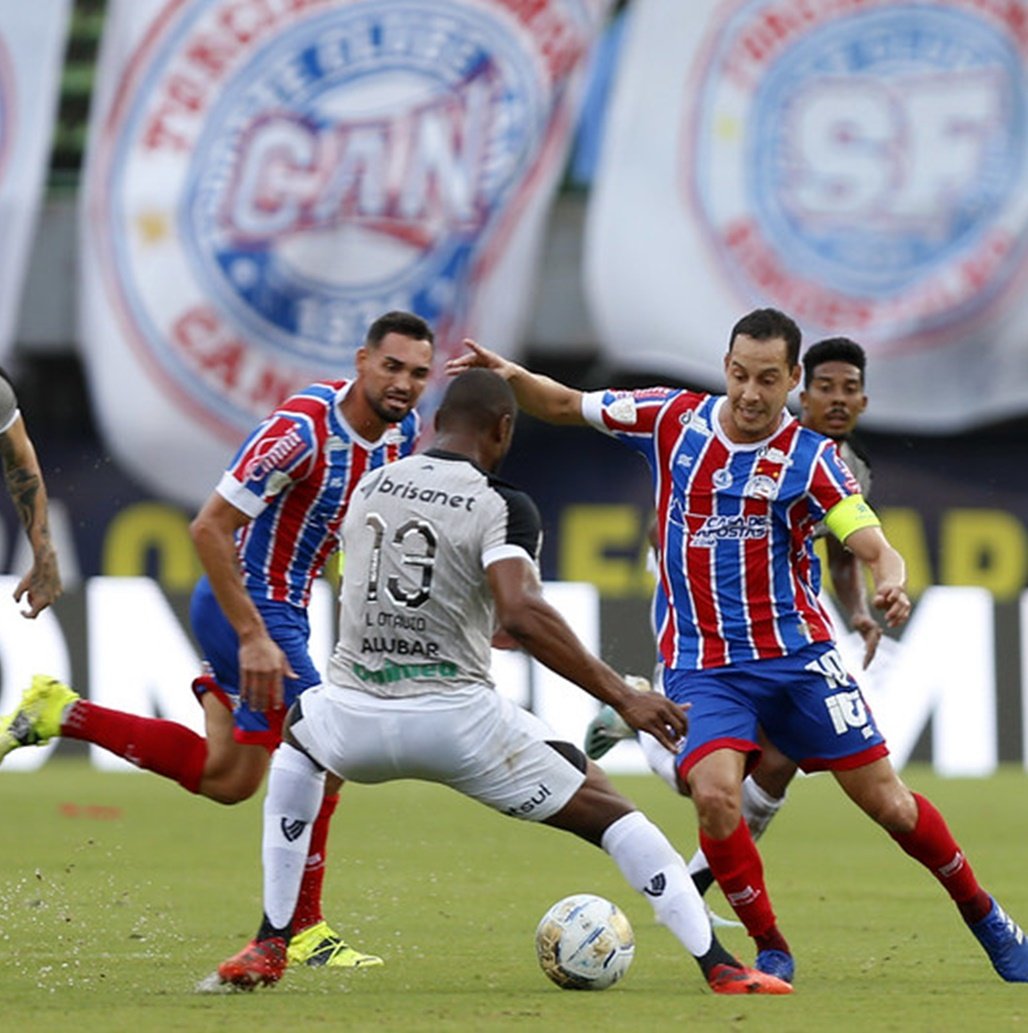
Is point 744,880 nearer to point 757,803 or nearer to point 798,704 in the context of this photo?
point 798,704

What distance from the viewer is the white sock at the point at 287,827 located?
7.11m

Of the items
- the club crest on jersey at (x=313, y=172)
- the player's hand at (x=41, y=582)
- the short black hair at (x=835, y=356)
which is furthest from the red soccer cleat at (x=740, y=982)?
the club crest on jersey at (x=313, y=172)

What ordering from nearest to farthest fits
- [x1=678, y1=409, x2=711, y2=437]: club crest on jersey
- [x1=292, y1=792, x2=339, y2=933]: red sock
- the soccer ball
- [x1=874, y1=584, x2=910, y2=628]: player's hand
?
[x1=874, y1=584, x2=910, y2=628]: player's hand
the soccer ball
[x1=678, y1=409, x2=711, y2=437]: club crest on jersey
[x1=292, y1=792, x2=339, y2=933]: red sock

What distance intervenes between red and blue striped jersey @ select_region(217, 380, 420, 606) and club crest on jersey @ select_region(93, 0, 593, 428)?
1376 centimetres

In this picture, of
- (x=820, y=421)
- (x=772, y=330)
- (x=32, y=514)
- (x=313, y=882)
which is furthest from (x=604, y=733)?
(x=772, y=330)

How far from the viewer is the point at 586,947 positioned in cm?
720

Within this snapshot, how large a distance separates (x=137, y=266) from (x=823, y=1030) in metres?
17.1

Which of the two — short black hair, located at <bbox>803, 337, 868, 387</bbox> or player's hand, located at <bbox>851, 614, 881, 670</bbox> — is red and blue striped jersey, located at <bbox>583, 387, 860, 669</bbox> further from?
player's hand, located at <bbox>851, 614, 881, 670</bbox>

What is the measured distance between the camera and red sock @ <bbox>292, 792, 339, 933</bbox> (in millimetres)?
8188

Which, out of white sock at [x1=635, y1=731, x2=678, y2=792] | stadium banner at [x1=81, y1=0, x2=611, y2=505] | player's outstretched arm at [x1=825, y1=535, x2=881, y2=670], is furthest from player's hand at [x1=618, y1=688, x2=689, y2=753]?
stadium banner at [x1=81, y1=0, x2=611, y2=505]

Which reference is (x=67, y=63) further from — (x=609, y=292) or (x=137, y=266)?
(x=609, y=292)

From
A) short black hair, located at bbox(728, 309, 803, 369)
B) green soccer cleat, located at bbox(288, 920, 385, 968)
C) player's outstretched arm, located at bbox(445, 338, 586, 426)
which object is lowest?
green soccer cleat, located at bbox(288, 920, 385, 968)

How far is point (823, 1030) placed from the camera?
624 cm

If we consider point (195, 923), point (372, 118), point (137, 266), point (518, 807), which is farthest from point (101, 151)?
point (518, 807)
